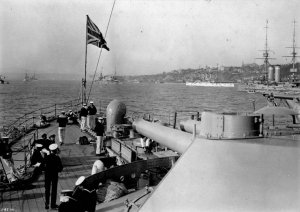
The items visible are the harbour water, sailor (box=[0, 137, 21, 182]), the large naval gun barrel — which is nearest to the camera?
the large naval gun barrel

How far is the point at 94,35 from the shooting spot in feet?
47.2

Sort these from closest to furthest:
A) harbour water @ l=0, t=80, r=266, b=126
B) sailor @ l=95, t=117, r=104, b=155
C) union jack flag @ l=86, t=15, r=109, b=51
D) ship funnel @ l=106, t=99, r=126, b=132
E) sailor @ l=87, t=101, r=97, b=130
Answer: sailor @ l=95, t=117, r=104, b=155 → ship funnel @ l=106, t=99, r=126, b=132 → sailor @ l=87, t=101, r=97, b=130 → union jack flag @ l=86, t=15, r=109, b=51 → harbour water @ l=0, t=80, r=266, b=126

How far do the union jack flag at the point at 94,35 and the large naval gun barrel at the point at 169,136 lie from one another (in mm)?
7080

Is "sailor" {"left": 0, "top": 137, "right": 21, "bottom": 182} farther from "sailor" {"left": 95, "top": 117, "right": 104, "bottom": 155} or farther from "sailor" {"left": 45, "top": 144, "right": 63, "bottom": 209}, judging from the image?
"sailor" {"left": 95, "top": 117, "right": 104, "bottom": 155}

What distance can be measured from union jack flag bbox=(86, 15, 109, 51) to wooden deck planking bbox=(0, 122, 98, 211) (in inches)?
183

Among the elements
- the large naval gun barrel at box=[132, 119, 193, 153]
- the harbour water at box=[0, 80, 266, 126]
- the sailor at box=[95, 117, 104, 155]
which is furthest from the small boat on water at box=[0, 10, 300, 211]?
the harbour water at box=[0, 80, 266, 126]

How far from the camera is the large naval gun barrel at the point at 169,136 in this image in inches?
214

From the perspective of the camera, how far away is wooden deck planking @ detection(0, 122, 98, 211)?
17.5ft

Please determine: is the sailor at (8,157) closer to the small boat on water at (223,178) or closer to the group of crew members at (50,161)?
the group of crew members at (50,161)

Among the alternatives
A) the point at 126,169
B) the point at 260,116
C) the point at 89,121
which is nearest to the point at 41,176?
the point at 126,169

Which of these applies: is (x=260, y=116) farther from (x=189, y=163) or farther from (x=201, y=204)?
(x=201, y=204)

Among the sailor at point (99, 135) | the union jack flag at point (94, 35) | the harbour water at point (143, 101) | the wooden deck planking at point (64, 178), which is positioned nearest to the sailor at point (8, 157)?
the wooden deck planking at point (64, 178)

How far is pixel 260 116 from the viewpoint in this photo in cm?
386

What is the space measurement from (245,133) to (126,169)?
9.84 ft
